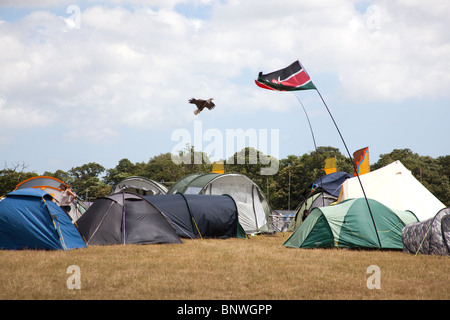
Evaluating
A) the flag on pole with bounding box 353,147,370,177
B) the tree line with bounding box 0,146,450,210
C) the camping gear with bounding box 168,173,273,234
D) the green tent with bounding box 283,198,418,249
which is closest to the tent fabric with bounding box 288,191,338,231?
the camping gear with bounding box 168,173,273,234

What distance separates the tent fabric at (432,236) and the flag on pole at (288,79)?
16.2 feet

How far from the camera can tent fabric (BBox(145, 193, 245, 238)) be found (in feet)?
55.7

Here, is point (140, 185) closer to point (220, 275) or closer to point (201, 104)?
point (201, 104)

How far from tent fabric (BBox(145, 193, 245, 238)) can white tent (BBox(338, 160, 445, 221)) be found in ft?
16.0

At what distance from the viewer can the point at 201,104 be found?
18562mm

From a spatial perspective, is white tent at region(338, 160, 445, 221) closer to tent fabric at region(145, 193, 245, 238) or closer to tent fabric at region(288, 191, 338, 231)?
tent fabric at region(288, 191, 338, 231)

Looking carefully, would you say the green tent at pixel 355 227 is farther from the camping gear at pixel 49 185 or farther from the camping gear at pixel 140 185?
the camping gear at pixel 140 185

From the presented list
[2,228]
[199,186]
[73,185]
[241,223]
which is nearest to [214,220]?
[241,223]

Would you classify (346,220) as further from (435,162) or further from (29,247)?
(435,162)

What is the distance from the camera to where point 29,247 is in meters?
12.2

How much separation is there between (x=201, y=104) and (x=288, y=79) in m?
5.13

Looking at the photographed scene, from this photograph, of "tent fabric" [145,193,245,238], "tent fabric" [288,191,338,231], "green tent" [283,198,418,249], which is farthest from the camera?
"tent fabric" [288,191,338,231]

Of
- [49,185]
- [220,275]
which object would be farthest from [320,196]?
[220,275]
